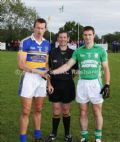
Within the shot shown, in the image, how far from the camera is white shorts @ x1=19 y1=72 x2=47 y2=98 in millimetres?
7512

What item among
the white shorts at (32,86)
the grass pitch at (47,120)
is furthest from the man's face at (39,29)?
the grass pitch at (47,120)

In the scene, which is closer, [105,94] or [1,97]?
[105,94]

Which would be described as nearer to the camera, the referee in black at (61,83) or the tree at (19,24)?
the referee in black at (61,83)

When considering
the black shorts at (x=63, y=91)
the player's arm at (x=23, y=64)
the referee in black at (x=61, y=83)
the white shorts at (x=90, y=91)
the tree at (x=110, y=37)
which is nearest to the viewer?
the player's arm at (x=23, y=64)

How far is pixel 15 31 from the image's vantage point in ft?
298

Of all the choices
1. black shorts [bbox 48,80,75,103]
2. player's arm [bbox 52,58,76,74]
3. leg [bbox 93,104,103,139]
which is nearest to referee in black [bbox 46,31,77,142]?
black shorts [bbox 48,80,75,103]

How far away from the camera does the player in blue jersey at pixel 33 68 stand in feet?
24.6

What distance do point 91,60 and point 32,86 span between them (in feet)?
3.60

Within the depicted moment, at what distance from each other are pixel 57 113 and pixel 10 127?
143cm

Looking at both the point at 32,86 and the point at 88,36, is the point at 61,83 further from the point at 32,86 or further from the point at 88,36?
the point at 88,36

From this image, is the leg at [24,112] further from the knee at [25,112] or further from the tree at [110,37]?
the tree at [110,37]

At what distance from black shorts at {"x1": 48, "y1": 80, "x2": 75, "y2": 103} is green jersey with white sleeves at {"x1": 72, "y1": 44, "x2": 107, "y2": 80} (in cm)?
49

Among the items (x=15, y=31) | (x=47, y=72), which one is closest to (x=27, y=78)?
(x=47, y=72)

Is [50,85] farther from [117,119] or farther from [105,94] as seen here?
[117,119]
